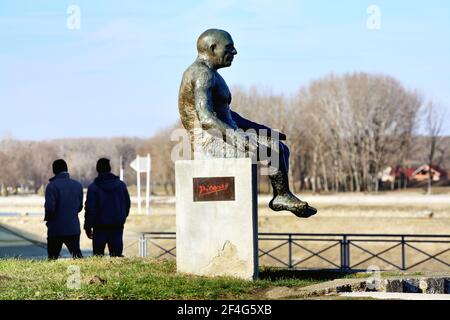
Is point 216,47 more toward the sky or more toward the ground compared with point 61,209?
more toward the sky

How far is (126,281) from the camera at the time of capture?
1200 cm

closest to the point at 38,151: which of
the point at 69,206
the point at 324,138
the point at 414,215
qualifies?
the point at 324,138

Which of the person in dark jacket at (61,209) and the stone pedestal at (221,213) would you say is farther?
the person in dark jacket at (61,209)

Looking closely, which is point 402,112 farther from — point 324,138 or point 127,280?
point 127,280

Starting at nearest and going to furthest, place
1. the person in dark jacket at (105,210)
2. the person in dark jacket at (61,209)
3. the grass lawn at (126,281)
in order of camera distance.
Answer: the grass lawn at (126,281) → the person in dark jacket at (61,209) → the person in dark jacket at (105,210)

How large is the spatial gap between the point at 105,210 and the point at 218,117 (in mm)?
3317

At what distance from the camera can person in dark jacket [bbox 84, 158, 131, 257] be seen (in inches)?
607

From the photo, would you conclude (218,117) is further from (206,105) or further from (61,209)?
(61,209)

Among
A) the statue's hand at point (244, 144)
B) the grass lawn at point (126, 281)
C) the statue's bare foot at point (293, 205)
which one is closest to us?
the grass lawn at point (126, 281)

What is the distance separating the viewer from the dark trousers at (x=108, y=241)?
614 inches

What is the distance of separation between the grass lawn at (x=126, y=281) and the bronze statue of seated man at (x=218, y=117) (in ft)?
4.24

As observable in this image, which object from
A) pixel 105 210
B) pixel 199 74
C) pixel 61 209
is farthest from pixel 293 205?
pixel 61 209

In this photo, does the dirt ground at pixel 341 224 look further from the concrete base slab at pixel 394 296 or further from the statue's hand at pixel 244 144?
the concrete base slab at pixel 394 296
